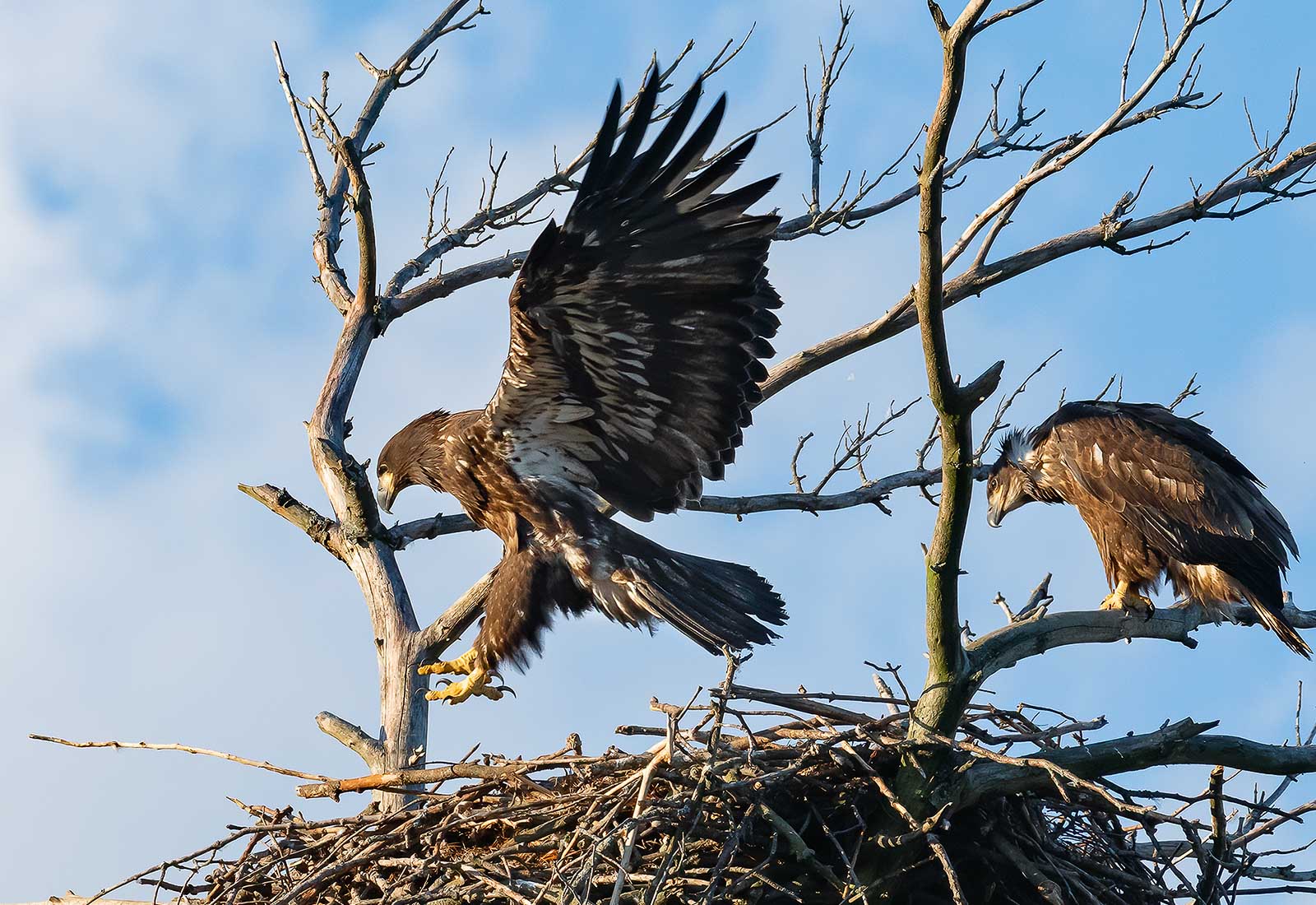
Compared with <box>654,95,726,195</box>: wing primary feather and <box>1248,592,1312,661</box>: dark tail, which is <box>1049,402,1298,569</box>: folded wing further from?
<box>654,95,726,195</box>: wing primary feather

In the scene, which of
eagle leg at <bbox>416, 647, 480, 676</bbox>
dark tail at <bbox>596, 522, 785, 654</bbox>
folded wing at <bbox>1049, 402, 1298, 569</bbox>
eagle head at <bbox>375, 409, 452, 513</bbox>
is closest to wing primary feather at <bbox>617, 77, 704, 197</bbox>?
dark tail at <bbox>596, 522, 785, 654</bbox>

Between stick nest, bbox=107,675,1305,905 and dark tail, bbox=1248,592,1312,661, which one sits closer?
stick nest, bbox=107,675,1305,905

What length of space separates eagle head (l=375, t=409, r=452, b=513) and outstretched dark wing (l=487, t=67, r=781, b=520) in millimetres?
607

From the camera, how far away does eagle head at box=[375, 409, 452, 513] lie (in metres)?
6.91

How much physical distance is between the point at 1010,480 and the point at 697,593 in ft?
9.37

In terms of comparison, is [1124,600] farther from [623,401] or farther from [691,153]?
[691,153]

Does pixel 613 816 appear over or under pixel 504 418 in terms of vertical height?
under

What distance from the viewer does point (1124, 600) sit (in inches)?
282

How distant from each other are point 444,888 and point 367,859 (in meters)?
0.39

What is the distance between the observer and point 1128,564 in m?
7.20

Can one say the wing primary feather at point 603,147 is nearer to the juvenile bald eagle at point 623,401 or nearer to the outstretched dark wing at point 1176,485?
the juvenile bald eagle at point 623,401

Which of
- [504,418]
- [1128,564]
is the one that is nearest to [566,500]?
[504,418]

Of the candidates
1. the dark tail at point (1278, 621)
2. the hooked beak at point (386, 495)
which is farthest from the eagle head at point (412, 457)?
the dark tail at point (1278, 621)

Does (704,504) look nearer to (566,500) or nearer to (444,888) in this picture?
(566,500)
